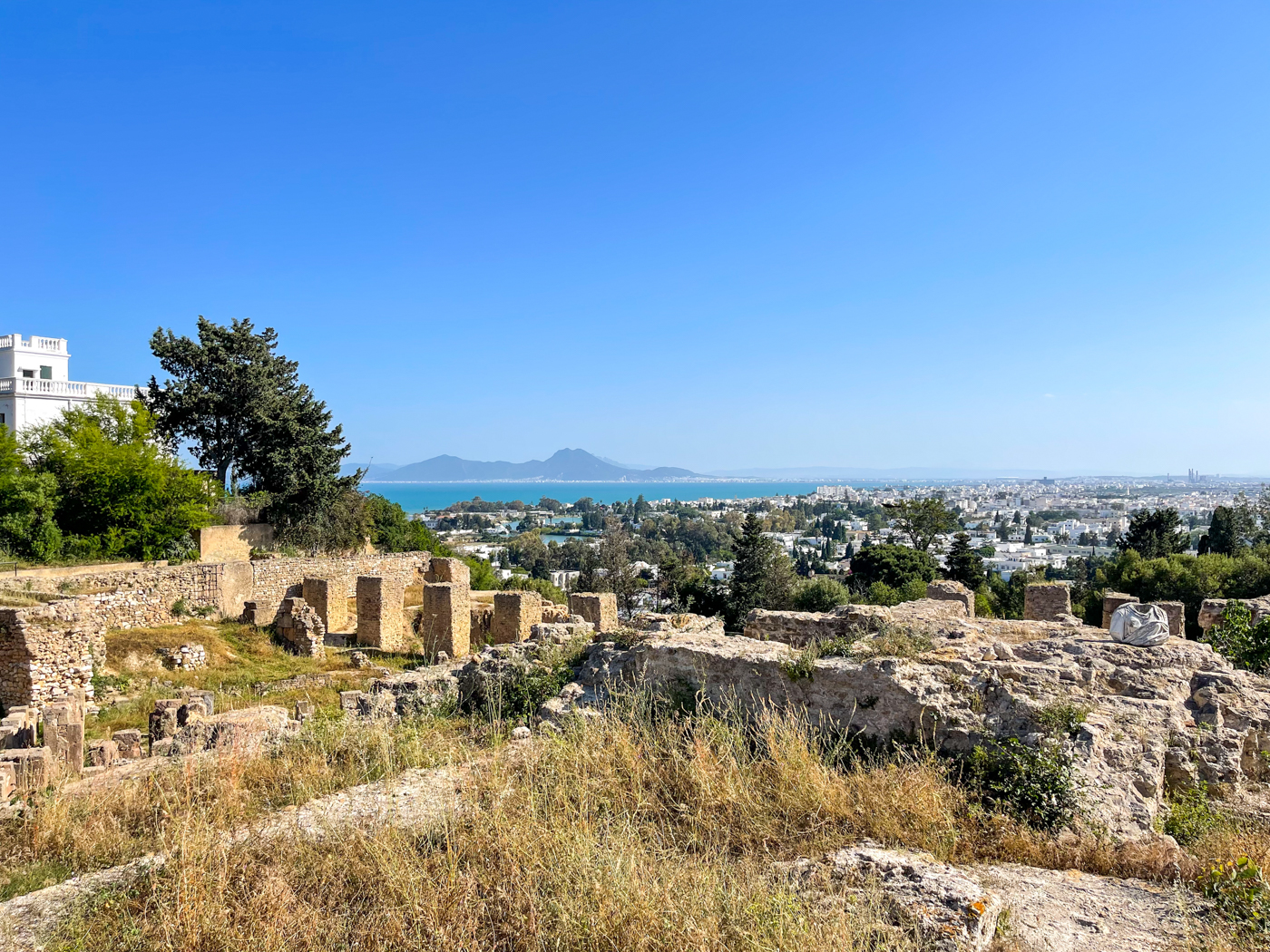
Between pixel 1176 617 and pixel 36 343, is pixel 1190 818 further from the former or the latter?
pixel 36 343

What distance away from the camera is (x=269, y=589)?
2111 cm

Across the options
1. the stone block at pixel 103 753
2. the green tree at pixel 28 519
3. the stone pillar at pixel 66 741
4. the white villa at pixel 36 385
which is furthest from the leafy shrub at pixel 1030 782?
the white villa at pixel 36 385

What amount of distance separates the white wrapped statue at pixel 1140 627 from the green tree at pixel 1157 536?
38.4 m

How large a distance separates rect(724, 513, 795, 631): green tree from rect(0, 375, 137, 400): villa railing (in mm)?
32532

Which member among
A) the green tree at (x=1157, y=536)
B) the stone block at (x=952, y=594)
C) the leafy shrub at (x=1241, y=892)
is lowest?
the green tree at (x=1157, y=536)

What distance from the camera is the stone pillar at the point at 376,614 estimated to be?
59.4ft

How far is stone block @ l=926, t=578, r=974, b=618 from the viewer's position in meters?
14.2

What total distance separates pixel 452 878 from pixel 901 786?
3.10 metres

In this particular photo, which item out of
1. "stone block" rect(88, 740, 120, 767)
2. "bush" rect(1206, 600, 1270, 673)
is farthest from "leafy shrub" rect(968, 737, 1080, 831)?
"stone block" rect(88, 740, 120, 767)

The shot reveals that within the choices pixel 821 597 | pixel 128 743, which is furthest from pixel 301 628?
pixel 821 597

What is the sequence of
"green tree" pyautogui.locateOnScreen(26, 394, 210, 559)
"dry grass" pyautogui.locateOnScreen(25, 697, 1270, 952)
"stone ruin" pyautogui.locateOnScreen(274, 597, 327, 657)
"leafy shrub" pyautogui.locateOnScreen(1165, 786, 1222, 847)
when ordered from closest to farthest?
"dry grass" pyautogui.locateOnScreen(25, 697, 1270, 952) → "leafy shrub" pyautogui.locateOnScreen(1165, 786, 1222, 847) → "stone ruin" pyautogui.locateOnScreen(274, 597, 327, 657) → "green tree" pyautogui.locateOnScreen(26, 394, 210, 559)

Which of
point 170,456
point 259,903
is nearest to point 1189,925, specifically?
point 259,903

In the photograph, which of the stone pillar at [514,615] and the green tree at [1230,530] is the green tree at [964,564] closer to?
the green tree at [1230,530]

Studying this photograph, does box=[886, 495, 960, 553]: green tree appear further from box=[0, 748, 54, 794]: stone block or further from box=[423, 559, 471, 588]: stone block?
box=[0, 748, 54, 794]: stone block
